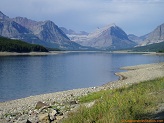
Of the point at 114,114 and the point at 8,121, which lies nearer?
the point at 114,114

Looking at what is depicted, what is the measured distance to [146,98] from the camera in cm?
1248

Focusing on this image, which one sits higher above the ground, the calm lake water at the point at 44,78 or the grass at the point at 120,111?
the grass at the point at 120,111

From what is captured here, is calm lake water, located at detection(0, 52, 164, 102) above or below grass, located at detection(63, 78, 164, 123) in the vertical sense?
below

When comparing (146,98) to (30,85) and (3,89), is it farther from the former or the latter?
(30,85)

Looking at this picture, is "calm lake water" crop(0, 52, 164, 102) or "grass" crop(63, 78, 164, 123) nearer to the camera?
"grass" crop(63, 78, 164, 123)

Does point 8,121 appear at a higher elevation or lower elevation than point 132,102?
lower

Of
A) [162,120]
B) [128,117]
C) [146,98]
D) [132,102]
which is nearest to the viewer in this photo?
[162,120]

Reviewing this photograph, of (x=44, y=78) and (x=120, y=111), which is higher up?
(x=120, y=111)

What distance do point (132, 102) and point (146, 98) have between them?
1.09 metres

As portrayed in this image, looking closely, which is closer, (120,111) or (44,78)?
(120,111)

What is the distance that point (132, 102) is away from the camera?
Result: 462 inches

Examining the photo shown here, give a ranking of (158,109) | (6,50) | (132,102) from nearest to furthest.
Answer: (158,109) < (132,102) < (6,50)

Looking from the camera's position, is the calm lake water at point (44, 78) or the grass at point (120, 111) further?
the calm lake water at point (44, 78)

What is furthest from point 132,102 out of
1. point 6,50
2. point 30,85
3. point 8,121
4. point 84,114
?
point 6,50
